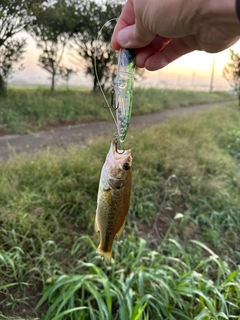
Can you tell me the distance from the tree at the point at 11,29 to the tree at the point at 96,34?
1632 mm

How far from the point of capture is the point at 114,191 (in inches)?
58.6

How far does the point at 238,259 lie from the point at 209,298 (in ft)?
3.96

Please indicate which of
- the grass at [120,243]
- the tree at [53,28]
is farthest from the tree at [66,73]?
the grass at [120,243]

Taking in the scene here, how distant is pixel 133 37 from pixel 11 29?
17.7 ft

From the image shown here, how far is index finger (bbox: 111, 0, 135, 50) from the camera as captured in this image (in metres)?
1.57

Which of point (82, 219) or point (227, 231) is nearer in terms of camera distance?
point (82, 219)

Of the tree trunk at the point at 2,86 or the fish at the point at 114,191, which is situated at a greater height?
the tree trunk at the point at 2,86

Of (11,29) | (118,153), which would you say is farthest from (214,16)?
(11,29)

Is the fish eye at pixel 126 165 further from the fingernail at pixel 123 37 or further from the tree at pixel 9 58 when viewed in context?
the tree at pixel 9 58

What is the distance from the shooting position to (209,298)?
9.65 feet

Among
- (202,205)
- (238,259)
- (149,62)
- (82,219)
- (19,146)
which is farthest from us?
(19,146)

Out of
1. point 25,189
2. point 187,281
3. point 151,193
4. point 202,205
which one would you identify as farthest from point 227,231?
point 25,189

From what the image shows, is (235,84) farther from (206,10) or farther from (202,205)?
(206,10)

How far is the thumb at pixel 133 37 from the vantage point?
57.3 inches
